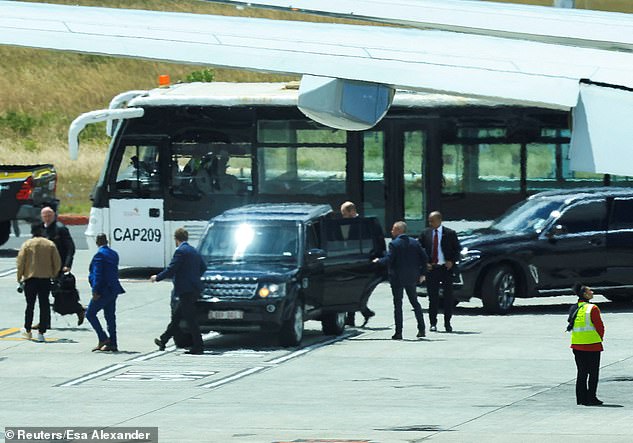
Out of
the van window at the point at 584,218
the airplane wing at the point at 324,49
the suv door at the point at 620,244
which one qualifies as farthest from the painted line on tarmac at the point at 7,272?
the airplane wing at the point at 324,49

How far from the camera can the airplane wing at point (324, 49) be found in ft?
29.1

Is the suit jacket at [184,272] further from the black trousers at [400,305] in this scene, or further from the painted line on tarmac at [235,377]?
the black trousers at [400,305]

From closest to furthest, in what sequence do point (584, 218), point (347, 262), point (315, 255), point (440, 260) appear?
1. point (315, 255)
2. point (347, 262)
3. point (440, 260)
4. point (584, 218)

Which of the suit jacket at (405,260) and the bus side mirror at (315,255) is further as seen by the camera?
the suit jacket at (405,260)

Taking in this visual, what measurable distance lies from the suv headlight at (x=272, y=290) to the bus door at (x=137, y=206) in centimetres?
852

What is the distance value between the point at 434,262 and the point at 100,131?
48.7m

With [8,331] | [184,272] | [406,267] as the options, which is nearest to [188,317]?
[184,272]

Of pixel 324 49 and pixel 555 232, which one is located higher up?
pixel 324 49

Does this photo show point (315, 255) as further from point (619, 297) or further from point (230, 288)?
point (619, 297)

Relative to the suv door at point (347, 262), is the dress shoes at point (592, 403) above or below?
below

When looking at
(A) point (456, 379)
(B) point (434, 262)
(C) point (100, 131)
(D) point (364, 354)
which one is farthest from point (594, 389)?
(C) point (100, 131)

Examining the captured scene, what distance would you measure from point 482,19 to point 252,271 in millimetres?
9638

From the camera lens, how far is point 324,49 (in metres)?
9.54

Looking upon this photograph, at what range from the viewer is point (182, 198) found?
28.4m
